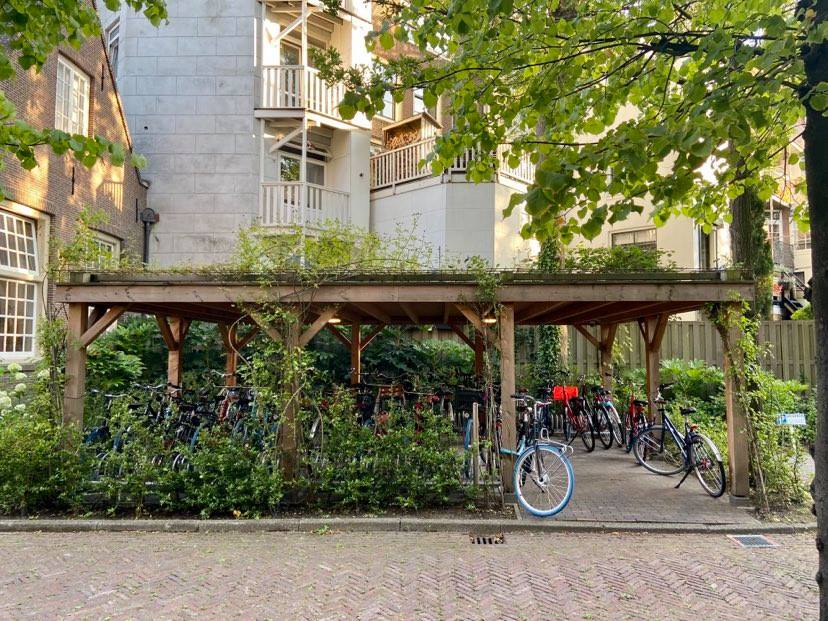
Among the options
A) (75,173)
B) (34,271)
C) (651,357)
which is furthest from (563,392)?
(75,173)

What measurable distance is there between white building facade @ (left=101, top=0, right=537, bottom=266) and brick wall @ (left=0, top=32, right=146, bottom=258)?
1138 millimetres

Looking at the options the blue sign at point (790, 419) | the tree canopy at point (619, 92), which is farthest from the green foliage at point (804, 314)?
the tree canopy at point (619, 92)

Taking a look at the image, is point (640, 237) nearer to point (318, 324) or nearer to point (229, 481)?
point (318, 324)

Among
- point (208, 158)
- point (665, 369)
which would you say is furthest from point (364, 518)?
point (208, 158)

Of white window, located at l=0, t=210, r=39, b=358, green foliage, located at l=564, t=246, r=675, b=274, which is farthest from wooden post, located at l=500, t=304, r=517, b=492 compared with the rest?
white window, located at l=0, t=210, r=39, b=358

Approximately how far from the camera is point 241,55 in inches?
587

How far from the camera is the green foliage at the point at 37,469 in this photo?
21.4 ft

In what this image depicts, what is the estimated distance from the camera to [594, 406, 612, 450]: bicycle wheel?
1085 cm

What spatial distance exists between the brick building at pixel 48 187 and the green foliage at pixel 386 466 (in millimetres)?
4974

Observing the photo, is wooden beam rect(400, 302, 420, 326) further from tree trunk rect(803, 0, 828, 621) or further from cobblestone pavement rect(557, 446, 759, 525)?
tree trunk rect(803, 0, 828, 621)

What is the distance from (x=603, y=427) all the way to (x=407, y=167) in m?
8.89

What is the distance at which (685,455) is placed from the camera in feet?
25.8

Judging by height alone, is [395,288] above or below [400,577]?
above

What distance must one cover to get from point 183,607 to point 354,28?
15833mm
